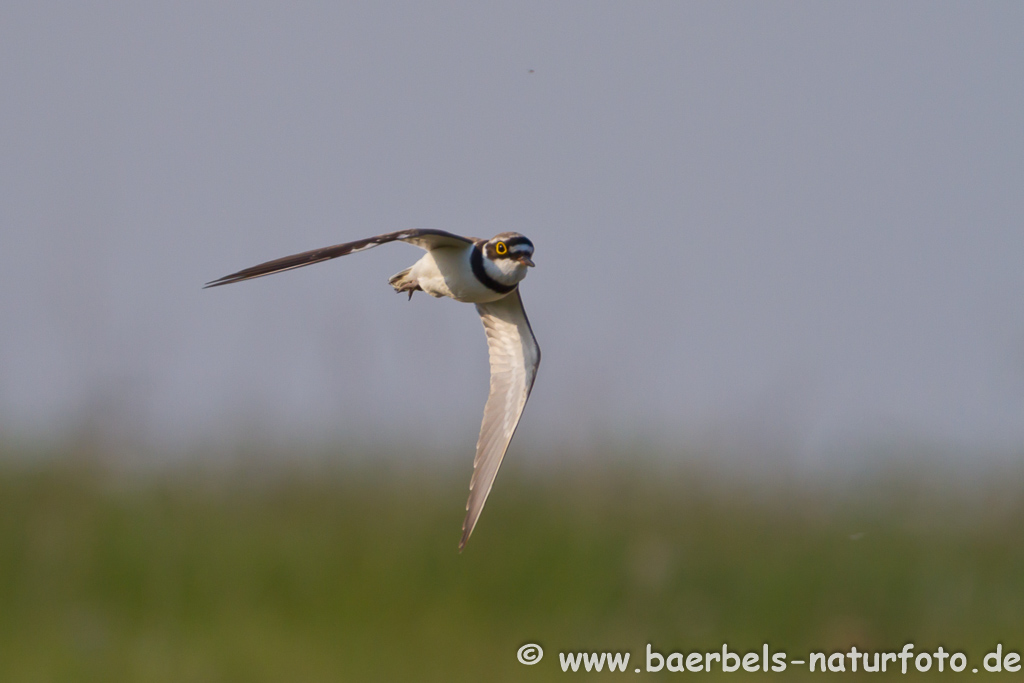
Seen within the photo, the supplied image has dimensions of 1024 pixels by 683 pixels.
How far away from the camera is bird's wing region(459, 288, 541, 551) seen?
18.4ft

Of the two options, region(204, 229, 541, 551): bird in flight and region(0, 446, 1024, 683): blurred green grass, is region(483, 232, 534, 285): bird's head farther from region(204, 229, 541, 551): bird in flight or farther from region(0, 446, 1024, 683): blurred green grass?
region(0, 446, 1024, 683): blurred green grass

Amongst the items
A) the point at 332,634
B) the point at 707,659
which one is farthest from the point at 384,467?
the point at 707,659

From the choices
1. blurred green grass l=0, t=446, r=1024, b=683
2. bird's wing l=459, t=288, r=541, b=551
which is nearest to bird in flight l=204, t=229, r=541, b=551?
bird's wing l=459, t=288, r=541, b=551

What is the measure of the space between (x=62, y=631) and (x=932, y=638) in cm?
490

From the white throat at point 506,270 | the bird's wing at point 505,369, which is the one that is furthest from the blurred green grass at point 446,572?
the white throat at point 506,270

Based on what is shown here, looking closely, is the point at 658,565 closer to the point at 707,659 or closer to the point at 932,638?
the point at 707,659

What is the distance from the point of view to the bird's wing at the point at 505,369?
561 cm

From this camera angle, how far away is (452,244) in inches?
194

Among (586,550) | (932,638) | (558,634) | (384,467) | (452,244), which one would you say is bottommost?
(932,638)

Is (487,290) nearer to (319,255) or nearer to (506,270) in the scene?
(506,270)

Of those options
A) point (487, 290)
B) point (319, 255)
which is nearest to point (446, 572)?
point (487, 290)

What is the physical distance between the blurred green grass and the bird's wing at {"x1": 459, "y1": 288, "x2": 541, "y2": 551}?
1092 mm

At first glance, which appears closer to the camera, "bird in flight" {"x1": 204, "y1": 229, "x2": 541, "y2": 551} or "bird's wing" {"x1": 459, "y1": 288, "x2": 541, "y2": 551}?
"bird in flight" {"x1": 204, "y1": 229, "x2": 541, "y2": 551}

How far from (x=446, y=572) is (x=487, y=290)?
7.33ft
